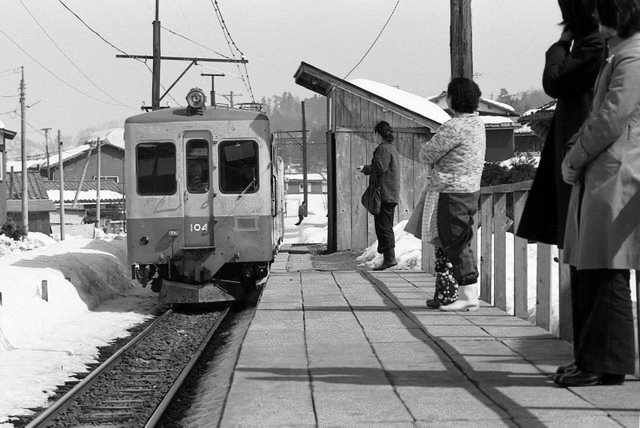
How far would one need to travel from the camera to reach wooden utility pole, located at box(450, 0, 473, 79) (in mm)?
11258

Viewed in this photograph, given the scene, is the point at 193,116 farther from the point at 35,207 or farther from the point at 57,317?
the point at 35,207

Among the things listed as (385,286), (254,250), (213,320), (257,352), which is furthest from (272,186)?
(257,352)

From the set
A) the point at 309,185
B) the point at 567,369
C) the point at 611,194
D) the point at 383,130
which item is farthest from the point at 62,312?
the point at 309,185

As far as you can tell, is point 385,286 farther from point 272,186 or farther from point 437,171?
point 272,186

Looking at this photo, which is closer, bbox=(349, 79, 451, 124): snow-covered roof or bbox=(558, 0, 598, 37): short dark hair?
bbox=(558, 0, 598, 37): short dark hair

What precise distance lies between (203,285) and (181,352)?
2.88 metres

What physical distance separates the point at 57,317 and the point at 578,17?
7.88 meters

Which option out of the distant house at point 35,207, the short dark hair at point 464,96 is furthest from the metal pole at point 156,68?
the distant house at point 35,207

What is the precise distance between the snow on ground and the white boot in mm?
3034

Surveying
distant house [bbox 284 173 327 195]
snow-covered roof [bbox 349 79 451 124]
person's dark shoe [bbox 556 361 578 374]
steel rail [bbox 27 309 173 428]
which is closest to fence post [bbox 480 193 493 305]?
person's dark shoe [bbox 556 361 578 374]

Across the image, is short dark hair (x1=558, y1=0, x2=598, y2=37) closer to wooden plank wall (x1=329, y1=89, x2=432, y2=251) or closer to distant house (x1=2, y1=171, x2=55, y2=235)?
wooden plank wall (x1=329, y1=89, x2=432, y2=251)

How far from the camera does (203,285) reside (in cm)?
1147

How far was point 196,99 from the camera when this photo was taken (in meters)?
11.7

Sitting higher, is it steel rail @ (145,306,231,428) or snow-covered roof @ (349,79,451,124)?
snow-covered roof @ (349,79,451,124)
